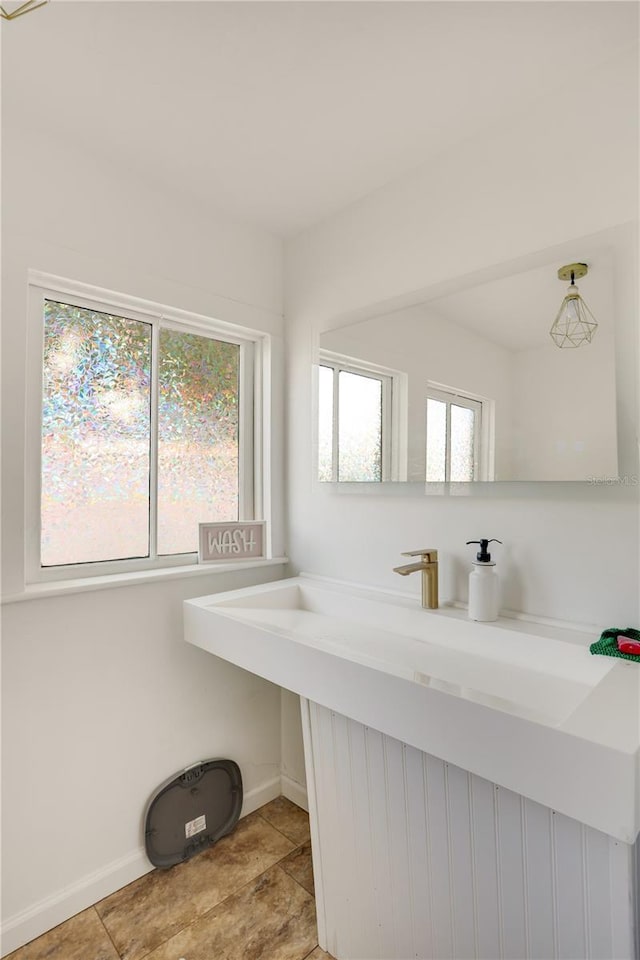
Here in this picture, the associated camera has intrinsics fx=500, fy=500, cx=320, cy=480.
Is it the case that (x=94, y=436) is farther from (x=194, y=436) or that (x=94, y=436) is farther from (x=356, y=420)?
(x=356, y=420)

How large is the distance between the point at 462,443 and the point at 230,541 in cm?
100

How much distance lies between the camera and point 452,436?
1559mm

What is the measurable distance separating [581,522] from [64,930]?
1927 mm

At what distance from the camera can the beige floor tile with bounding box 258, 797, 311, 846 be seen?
191 centimetres

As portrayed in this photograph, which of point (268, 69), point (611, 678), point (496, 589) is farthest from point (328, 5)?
point (611, 678)

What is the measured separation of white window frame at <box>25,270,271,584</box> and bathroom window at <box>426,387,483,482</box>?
2.65 ft

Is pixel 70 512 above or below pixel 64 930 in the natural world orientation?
above

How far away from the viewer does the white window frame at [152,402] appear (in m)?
1.56

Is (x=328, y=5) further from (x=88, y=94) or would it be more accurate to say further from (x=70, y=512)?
(x=70, y=512)

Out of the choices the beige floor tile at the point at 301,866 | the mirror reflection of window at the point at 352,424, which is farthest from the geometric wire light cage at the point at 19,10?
the beige floor tile at the point at 301,866

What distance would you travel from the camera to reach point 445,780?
1104 millimetres

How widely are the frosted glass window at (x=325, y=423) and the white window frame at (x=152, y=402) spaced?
0.28 metres

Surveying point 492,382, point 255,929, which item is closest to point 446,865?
point 255,929

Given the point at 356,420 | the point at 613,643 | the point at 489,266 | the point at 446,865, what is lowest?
the point at 446,865
